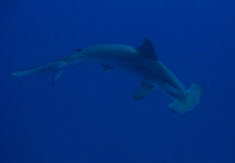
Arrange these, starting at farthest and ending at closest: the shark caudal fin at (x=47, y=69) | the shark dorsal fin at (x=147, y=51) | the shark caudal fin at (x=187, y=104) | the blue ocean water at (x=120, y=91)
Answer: the blue ocean water at (x=120, y=91), the shark dorsal fin at (x=147, y=51), the shark caudal fin at (x=187, y=104), the shark caudal fin at (x=47, y=69)

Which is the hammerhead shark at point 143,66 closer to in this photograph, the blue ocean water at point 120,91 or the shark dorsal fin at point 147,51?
the shark dorsal fin at point 147,51

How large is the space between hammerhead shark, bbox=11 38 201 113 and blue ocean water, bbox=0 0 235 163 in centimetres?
548

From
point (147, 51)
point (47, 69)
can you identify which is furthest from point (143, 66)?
point (47, 69)

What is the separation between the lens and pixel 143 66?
10.8 feet

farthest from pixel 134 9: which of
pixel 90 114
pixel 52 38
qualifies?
pixel 90 114

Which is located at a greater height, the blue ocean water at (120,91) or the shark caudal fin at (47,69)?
the blue ocean water at (120,91)

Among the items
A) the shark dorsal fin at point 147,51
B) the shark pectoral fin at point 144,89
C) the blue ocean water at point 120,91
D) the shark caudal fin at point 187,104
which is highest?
the blue ocean water at point 120,91

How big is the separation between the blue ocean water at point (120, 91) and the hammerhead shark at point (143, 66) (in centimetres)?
548

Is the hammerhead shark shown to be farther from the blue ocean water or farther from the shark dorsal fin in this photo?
the blue ocean water

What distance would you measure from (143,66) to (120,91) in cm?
583

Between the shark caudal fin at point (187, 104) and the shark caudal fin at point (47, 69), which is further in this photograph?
the shark caudal fin at point (187, 104)

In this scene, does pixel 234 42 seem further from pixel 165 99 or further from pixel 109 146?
pixel 109 146

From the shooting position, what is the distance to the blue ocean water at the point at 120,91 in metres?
8.96

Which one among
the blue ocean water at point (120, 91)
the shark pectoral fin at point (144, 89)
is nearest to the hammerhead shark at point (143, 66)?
the shark pectoral fin at point (144, 89)
